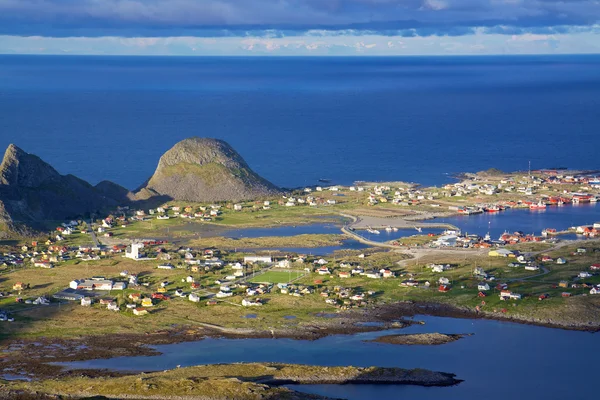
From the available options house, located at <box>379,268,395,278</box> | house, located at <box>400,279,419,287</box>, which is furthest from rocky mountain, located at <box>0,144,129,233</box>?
house, located at <box>400,279,419,287</box>

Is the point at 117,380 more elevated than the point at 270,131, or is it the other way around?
the point at 270,131

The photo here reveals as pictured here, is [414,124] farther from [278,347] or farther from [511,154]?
[278,347]

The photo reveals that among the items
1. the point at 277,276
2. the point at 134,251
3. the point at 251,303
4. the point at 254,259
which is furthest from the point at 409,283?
the point at 134,251

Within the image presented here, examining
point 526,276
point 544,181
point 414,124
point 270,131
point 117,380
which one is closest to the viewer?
point 117,380

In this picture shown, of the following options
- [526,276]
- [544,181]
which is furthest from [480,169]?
[526,276]

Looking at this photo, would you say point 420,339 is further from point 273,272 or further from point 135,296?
point 135,296

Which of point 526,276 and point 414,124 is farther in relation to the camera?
point 414,124

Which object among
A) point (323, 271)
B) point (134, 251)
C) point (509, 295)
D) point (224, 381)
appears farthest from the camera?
point (134, 251)
